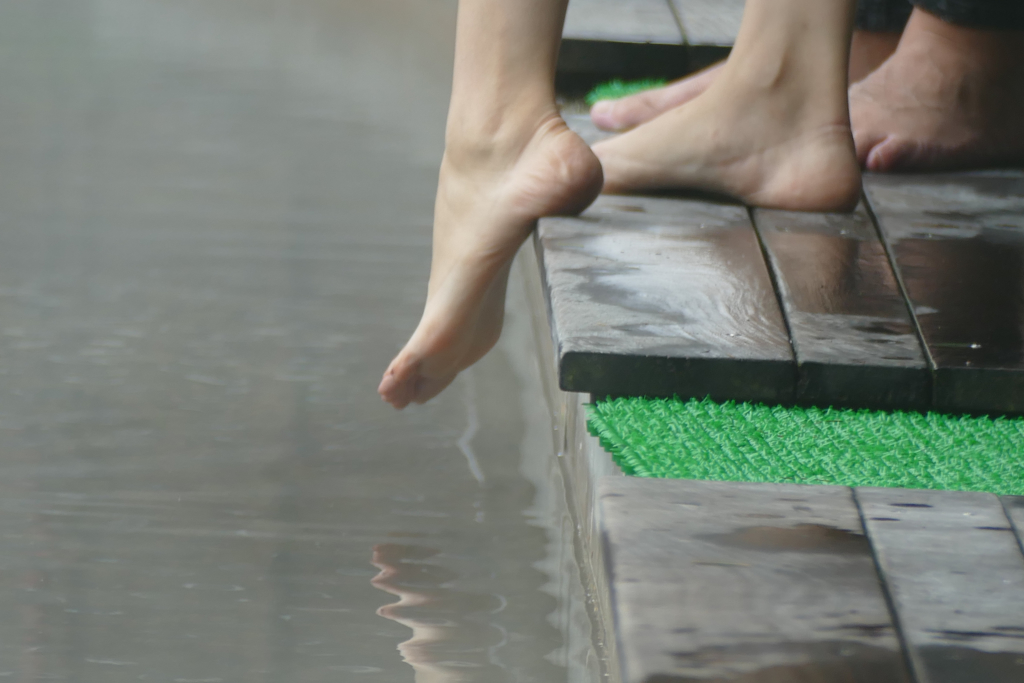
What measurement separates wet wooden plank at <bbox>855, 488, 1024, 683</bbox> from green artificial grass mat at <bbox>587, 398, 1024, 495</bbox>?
0.13 meters

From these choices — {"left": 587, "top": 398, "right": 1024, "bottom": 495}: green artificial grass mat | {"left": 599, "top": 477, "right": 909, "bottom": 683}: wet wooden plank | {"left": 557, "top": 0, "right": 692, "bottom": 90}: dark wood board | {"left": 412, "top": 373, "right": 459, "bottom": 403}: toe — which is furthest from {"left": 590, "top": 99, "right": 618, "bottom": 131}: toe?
{"left": 599, "top": 477, "right": 909, "bottom": 683}: wet wooden plank

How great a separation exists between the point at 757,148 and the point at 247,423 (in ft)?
2.36

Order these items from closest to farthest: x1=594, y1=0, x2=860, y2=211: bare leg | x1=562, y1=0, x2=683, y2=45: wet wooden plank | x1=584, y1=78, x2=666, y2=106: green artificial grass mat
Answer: x1=594, y1=0, x2=860, y2=211: bare leg → x1=584, y1=78, x2=666, y2=106: green artificial grass mat → x1=562, y1=0, x2=683, y2=45: wet wooden plank

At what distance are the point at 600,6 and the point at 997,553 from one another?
1.86 metres

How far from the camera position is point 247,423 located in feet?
5.10

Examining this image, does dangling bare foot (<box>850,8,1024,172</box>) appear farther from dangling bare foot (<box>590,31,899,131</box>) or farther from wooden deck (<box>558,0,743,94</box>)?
wooden deck (<box>558,0,743,94</box>)

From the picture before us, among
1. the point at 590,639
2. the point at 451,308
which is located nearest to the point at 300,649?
the point at 590,639

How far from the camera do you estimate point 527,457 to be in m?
1.53

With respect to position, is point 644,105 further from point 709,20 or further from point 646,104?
point 709,20

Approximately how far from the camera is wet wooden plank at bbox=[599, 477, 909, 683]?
70 cm

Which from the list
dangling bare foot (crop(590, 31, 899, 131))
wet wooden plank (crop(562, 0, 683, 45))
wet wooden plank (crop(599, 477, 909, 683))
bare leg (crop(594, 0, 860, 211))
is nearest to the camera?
wet wooden plank (crop(599, 477, 909, 683))

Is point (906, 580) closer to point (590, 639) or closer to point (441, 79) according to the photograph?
point (590, 639)

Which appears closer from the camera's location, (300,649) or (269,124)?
(300,649)

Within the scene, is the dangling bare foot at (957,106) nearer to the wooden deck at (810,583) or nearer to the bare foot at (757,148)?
the bare foot at (757,148)
